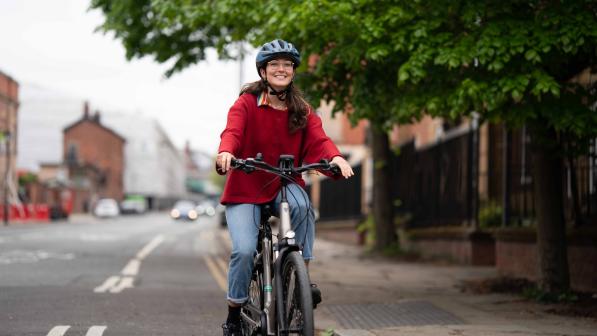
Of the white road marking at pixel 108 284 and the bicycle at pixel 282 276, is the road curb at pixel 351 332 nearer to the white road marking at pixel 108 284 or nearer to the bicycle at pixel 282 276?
the bicycle at pixel 282 276

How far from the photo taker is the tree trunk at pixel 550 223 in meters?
9.93

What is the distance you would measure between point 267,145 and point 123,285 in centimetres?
676

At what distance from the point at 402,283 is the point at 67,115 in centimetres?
11478

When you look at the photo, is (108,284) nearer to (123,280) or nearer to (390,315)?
(123,280)

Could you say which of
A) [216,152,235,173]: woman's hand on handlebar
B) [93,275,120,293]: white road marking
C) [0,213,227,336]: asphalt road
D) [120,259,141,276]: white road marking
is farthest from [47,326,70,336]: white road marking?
[120,259,141,276]: white road marking

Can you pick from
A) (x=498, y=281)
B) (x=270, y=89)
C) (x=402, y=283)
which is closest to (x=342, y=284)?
(x=402, y=283)

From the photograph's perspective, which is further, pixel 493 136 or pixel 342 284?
pixel 493 136

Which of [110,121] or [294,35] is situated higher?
[110,121]

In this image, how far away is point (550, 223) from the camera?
1001 centimetres

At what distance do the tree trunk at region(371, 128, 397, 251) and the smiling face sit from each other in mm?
13937

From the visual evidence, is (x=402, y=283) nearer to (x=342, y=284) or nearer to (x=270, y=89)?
(x=342, y=284)

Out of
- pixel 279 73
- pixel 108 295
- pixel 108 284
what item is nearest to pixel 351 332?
pixel 279 73

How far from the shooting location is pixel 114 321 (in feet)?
26.0

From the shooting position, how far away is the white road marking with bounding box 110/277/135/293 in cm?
1087
